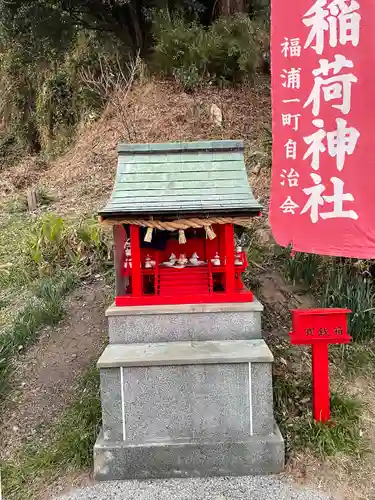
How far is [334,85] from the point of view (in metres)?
3.39

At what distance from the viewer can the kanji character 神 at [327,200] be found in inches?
136

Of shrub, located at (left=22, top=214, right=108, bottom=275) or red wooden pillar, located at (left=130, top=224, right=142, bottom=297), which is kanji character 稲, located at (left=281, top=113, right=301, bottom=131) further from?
shrub, located at (left=22, top=214, right=108, bottom=275)

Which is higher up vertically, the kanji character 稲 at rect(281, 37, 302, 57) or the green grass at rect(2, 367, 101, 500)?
the kanji character 稲 at rect(281, 37, 302, 57)

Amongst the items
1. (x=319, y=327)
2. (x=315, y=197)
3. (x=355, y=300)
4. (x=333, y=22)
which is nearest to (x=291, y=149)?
(x=315, y=197)

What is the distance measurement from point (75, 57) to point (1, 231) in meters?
6.29

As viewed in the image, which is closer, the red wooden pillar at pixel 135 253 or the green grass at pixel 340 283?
the red wooden pillar at pixel 135 253

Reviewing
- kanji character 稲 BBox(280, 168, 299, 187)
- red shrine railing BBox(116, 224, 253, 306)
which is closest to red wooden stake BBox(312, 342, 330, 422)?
red shrine railing BBox(116, 224, 253, 306)

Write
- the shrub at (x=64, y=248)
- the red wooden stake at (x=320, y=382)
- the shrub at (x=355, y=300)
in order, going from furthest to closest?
the shrub at (x=64, y=248), the shrub at (x=355, y=300), the red wooden stake at (x=320, y=382)

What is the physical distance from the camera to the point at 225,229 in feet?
13.6

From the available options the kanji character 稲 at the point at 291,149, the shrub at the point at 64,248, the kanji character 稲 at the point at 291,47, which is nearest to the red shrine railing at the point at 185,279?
the kanji character 稲 at the point at 291,149

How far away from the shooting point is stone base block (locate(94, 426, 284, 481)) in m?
3.64

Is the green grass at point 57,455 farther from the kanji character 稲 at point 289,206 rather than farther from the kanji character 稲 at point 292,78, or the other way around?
the kanji character 稲 at point 292,78

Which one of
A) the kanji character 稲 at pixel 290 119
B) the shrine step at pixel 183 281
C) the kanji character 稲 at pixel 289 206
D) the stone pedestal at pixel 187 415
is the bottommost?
the stone pedestal at pixel 187 415

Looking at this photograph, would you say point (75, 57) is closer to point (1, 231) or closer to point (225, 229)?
point (1, 231)
